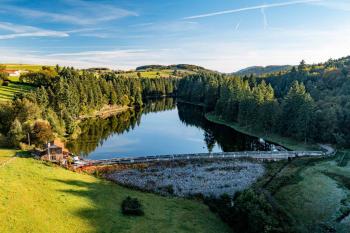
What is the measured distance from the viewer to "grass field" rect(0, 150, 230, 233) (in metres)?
31.8

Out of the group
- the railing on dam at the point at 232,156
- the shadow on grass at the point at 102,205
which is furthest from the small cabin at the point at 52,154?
the shadow on grass at the point at 102,205

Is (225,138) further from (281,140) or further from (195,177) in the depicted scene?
(195,177)

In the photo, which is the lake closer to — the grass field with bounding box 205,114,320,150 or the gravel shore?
the grass field with bounding box 205,114,320,150

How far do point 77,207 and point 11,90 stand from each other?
108 meters

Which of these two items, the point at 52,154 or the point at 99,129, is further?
the point at 99,129

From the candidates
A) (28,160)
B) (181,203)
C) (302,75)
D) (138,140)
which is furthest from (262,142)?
(302,75)

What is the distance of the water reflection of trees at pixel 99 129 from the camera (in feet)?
287

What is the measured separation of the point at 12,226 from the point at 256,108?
87.2 m

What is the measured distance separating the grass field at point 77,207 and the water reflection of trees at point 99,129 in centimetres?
3466

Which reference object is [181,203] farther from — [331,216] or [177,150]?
[177,150]

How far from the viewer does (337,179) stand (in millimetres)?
54594

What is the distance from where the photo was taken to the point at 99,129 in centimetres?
11475

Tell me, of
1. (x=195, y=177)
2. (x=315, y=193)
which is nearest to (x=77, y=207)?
(x=195, y=177)

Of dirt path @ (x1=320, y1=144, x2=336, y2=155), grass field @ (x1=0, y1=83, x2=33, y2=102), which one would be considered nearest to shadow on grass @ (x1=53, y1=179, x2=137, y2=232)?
dirt path @ (x1=320, y1=144, x2=336, y2=155)
